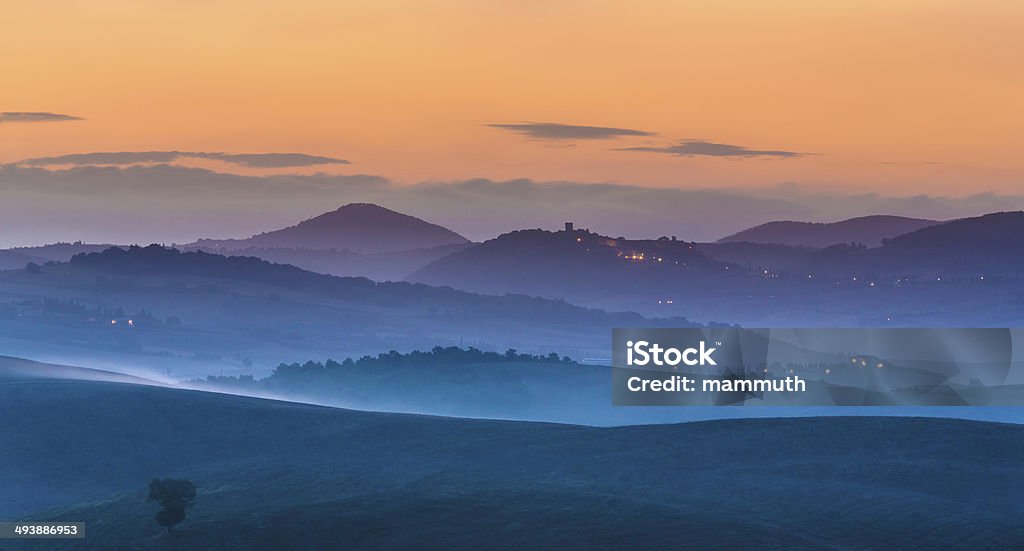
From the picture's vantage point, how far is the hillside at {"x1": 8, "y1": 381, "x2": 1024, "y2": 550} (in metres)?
70.1

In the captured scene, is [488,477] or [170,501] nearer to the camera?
[170,501]

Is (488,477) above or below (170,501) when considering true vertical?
below

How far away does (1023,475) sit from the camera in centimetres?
8962

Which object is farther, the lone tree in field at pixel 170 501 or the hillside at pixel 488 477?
the lone tree in field at pixel 170 501

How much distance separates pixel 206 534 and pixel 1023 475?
5207cm

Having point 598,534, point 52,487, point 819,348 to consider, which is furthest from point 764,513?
point 819,348

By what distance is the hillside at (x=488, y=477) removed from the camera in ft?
230

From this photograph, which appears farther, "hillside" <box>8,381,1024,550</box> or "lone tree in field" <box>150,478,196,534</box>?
"lone tree in field" <box>150,478,196,534</box>

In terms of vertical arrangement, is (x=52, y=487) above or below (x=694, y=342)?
below

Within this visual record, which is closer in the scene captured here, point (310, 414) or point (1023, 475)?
point (1023, 475)

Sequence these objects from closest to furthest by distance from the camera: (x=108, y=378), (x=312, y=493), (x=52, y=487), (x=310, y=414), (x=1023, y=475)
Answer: (x=312, y=493) → (x=1023, y=475) → (x=52, y=487) → (x=310, y=414) → (x=108, y=378)

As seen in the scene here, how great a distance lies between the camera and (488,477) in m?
89.8

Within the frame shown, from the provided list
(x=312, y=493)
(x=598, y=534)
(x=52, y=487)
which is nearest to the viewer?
(x=598, y=534)

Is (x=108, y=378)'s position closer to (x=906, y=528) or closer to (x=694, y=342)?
(x=694, y=342)
